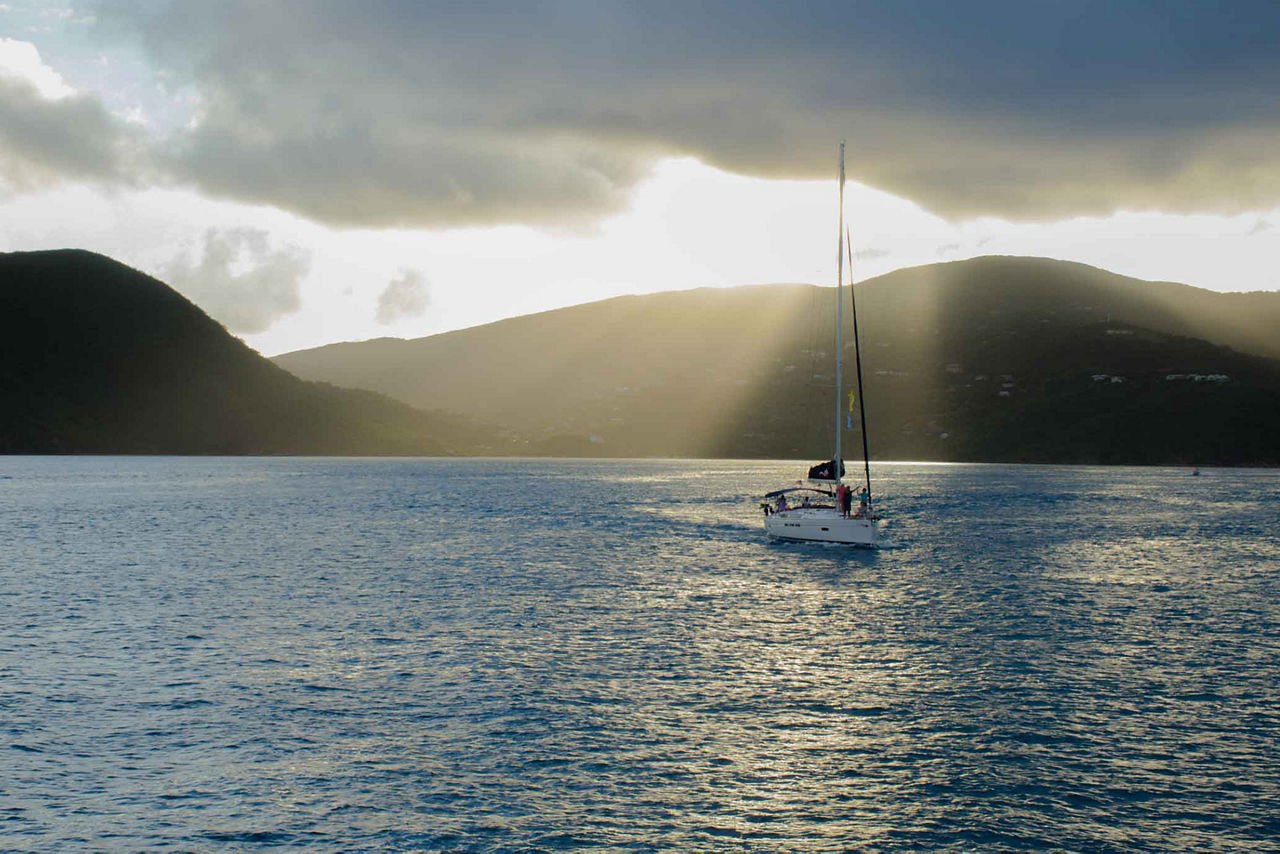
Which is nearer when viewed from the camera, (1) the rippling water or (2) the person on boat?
(1) the rippling water

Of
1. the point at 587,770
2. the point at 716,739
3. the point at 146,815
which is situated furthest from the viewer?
the point at 716,739

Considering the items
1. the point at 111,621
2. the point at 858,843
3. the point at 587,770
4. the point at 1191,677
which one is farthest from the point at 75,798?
the point at 1191,677

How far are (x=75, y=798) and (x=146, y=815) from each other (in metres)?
2.43

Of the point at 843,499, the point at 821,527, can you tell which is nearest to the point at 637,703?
the point at 843,499

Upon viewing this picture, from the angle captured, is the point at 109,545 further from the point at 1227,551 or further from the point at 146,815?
the point at 1227,551

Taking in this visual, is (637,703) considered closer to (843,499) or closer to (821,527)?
(843,499)

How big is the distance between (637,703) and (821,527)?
155 ft

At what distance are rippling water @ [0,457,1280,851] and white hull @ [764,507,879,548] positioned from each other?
2599 mm

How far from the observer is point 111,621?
45906mm

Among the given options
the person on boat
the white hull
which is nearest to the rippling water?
the white hull

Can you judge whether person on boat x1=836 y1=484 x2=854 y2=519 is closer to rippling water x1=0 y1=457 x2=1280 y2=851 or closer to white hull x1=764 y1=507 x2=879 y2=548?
white hull x1=764 y1=507 x2=879 y2=548

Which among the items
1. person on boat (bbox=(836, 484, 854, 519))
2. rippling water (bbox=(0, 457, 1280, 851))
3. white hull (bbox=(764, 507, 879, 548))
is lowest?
rippling water (bbox=(0, 457, 1280, 851))

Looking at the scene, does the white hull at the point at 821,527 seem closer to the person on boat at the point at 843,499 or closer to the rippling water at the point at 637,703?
the person on boat at the point at 843,499

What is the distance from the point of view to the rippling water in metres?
21.6
